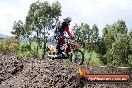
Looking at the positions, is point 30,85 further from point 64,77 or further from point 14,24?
point 14,24

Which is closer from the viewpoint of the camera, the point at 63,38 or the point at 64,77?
the point at 63,38

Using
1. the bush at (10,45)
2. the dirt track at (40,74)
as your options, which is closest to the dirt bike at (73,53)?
the dirt track at (40,74)

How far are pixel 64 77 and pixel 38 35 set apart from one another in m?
53.9

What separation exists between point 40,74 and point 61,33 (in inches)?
186

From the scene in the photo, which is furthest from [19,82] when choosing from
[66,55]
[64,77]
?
[66,55]

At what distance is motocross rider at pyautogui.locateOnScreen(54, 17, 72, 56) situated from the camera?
70.4 feet

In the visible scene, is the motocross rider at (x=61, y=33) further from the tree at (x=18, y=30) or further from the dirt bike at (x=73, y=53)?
the tree at (x=18, y=30)

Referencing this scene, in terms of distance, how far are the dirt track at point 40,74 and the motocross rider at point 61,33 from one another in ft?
8.04

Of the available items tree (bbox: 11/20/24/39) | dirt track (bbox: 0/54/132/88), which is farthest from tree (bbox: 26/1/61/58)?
dirt track (bbox: 0/54/132/88)

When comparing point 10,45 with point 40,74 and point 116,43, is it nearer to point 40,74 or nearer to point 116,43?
point 116,43

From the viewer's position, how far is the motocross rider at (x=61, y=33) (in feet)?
70.4

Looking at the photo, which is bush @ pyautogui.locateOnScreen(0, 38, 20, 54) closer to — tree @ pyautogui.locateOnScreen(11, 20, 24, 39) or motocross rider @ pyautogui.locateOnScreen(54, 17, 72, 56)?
tree @ pyautogui.locateOnScreen(11, 20, 24, 39)

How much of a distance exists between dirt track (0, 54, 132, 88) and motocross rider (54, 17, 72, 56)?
2.45 m

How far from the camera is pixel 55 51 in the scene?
23.4m
